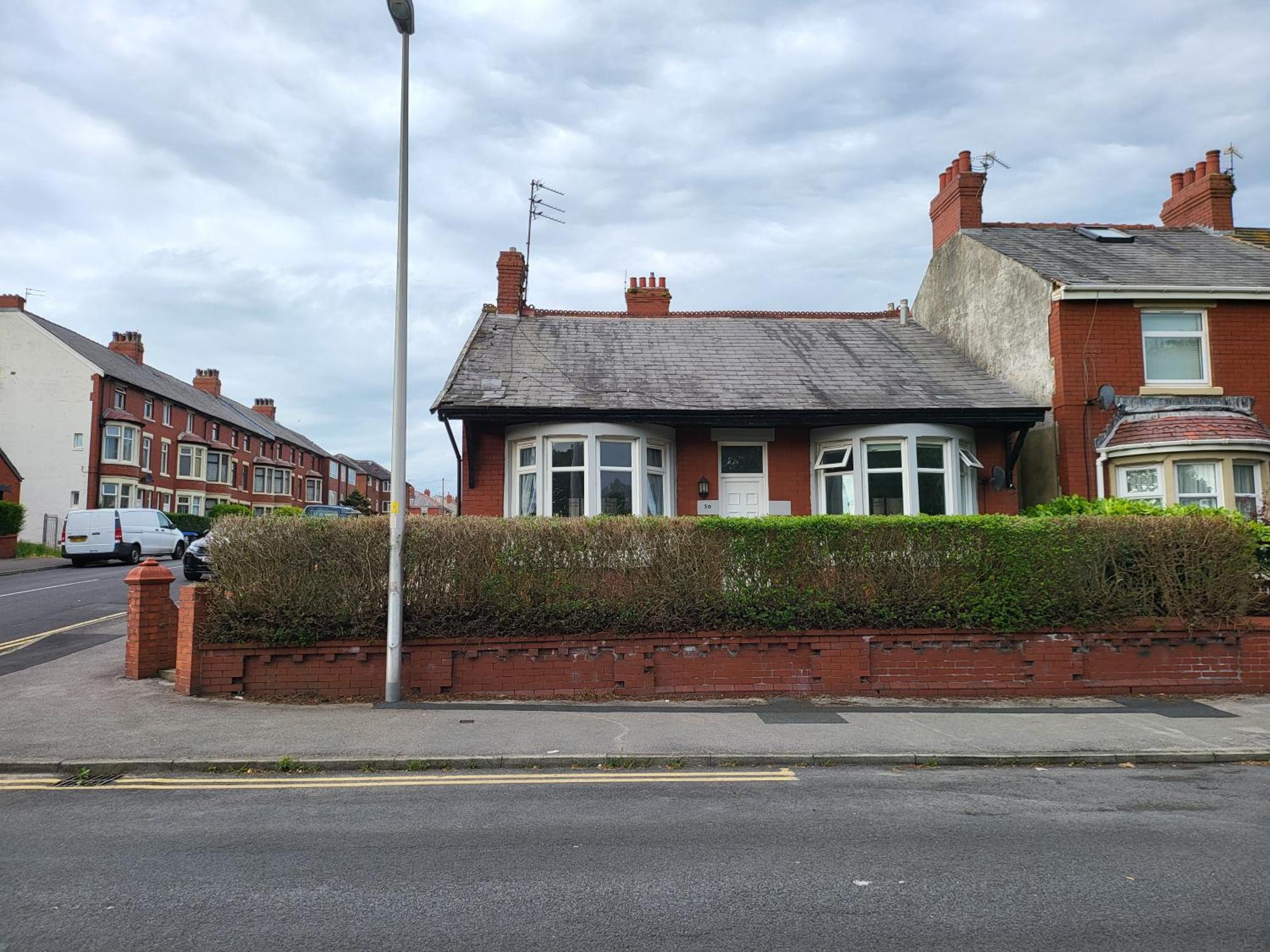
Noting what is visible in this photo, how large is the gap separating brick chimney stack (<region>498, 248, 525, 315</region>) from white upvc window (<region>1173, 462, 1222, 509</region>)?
13116 millimetres

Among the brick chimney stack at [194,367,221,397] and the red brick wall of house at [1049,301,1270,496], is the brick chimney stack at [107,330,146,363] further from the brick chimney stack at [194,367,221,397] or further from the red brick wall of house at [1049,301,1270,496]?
the red brick wall of house at [1049,301,1270,496]

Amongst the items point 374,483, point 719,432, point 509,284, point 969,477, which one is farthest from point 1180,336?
point 374,483

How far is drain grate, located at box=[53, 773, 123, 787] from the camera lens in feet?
21.7

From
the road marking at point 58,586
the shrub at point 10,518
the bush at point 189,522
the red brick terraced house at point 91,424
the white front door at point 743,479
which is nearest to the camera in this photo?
the white front door at point 743,479

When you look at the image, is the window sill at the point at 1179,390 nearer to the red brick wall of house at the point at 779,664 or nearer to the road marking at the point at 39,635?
the red brick wall of house at the point at 779,664

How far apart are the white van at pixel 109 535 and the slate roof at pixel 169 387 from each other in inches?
512

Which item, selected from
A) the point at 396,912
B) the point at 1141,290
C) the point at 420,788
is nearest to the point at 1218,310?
the point at 1141,290

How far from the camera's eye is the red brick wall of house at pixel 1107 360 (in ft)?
50.5

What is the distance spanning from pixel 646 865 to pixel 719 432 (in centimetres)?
1090

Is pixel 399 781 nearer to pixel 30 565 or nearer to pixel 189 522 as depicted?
pixel 30 565

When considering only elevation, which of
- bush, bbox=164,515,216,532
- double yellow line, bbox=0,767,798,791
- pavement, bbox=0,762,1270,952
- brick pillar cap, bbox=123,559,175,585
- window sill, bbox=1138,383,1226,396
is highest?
window sill, bbox=1138,383,1226,396

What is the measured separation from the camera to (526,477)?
48.0 feet

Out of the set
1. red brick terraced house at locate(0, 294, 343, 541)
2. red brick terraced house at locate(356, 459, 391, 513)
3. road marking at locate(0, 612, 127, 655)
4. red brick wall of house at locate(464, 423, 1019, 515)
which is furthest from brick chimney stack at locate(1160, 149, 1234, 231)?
red brick terraced house at locate(356, 459, 391, 513)

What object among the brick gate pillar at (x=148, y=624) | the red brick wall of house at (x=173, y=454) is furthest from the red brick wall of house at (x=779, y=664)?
the red brick wall of house at (x=173, y=454)
